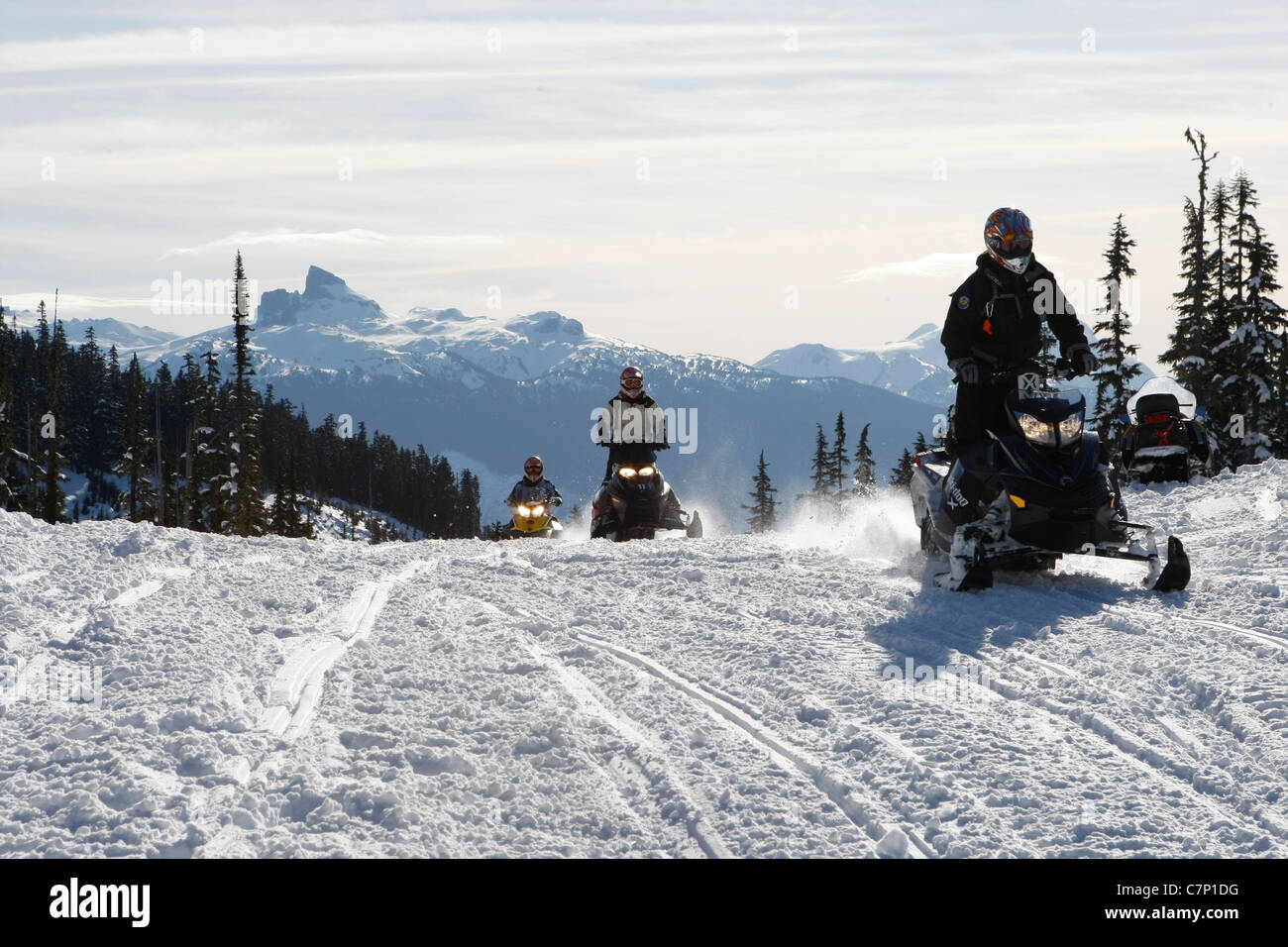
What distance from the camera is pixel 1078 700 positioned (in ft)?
17.7

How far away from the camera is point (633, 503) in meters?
15.2

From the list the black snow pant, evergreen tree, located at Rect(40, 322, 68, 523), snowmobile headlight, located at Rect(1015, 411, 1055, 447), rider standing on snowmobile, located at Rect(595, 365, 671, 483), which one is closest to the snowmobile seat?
rider standing on snowmobile, located at Rect(595, 365, 671, 483)

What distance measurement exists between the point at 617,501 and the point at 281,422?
105507 millimetres

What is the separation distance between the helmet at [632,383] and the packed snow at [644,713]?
20.5ft

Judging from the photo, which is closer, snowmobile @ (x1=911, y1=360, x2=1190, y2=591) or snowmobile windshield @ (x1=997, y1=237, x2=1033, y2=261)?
snowmobile @ (x1=911, y1=360, x2=1190, y2=591)

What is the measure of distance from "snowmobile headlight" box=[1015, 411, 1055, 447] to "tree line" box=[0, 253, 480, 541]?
4707 centimetres

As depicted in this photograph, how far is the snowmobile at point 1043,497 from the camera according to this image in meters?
7.94

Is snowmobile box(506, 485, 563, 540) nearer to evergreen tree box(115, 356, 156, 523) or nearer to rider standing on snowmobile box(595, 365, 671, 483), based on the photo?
rider standing on snowmobile box(595, 365, 671, 483)

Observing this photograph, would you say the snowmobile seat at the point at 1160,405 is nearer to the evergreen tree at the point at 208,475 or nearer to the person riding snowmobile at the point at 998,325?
the person riding snowmobile at the point at 998,325

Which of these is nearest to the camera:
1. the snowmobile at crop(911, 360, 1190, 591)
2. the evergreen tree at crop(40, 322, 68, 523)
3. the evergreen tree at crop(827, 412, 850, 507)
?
the snowmobile at crop(911, 360, 1190, 591)

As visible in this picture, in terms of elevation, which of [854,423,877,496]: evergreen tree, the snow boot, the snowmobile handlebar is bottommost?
[854,423,877,496]: evergreen tree

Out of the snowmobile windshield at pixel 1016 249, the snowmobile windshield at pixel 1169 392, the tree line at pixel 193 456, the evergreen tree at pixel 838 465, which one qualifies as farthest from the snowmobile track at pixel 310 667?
the evergreen tree at pixel 838 465

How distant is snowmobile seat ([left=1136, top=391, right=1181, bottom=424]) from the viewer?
16.3m

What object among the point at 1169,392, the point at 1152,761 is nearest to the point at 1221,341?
the point at 1169,392
